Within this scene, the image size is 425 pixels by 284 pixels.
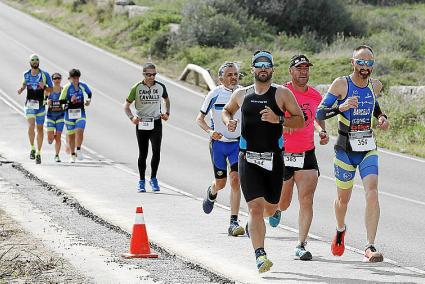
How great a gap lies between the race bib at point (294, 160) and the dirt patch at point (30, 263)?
2742 millimetres

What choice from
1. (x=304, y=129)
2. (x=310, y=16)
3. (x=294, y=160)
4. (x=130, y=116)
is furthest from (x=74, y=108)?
(x=310, y=16)

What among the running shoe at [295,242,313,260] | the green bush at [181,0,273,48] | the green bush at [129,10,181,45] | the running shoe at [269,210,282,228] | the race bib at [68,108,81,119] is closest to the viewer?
the running shoe at [295,242,313,260]

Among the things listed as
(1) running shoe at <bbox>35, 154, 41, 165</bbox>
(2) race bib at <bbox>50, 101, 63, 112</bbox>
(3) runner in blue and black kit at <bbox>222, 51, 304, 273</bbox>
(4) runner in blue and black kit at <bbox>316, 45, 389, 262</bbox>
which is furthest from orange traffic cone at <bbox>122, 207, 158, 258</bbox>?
(2) race bib at <bbox>50, 101, 63, 112</bbox>

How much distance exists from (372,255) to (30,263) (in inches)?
137

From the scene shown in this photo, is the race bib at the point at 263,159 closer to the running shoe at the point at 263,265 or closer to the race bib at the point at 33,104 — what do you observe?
the running shoe at the point at 263,265

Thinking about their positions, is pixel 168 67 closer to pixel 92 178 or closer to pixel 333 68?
pixel 333 68

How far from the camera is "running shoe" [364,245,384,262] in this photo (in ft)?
34.8

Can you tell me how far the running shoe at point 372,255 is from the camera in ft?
34.8

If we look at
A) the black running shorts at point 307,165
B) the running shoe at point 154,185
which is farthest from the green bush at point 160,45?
the black running shorts at point 307,165

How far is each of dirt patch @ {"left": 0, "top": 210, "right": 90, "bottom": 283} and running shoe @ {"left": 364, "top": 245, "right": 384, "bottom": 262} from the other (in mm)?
3006

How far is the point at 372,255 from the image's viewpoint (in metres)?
10.6

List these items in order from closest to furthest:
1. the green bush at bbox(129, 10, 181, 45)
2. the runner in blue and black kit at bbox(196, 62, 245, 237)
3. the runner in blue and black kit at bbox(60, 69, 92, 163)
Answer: the runner in blue and black kit at bbox(196, 62, 245, 237)
the runner in blue and black kit at bbox(60, 69, 92, 163)
the green bush at bbox(129, 10, 181, 45)

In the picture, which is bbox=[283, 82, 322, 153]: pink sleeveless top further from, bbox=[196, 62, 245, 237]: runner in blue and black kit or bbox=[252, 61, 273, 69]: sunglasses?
bbox=[196, 62, 245, 237]: runner in blue and black kit

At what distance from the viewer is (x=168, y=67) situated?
136 feet
